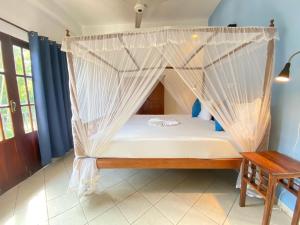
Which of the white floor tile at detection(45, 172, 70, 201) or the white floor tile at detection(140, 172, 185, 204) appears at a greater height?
the white floor tile at detection(140, 172, 185, 204)

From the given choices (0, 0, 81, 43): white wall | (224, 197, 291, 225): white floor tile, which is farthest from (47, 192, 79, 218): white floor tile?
(0, 0, 81, 43): white wall

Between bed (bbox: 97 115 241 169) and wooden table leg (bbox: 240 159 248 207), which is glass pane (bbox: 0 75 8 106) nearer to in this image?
bed (bbox: 97 115 241 169)

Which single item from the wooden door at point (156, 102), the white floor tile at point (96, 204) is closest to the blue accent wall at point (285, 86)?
the white floor tile at point (96, 204)

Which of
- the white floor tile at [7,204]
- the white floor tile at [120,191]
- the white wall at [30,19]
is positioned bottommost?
the white floor tile at [7,204]

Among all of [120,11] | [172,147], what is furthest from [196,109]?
[120,11]

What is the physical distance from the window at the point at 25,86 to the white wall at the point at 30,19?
234 millimetres

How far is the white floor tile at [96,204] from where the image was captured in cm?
174

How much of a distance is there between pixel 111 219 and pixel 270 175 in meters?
1.45

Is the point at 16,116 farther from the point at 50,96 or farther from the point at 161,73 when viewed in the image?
the point at 161,73

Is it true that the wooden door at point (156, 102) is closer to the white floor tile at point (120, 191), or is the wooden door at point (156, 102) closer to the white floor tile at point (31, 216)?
the white floor tile at point (120, 191)

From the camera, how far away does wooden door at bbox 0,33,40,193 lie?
2125mm

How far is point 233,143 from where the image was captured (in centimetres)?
189

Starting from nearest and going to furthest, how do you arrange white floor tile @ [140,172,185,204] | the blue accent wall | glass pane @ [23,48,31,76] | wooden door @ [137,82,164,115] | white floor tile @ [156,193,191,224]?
the blue accent wall
white floor tile @ [156,193,191,224]
white floor tile @ [140,172,185,204]
glass pane @ [23,48,31,76]
wooden door @ [137,82,164,115]

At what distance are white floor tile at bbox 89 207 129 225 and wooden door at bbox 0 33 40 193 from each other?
1.35 meters
